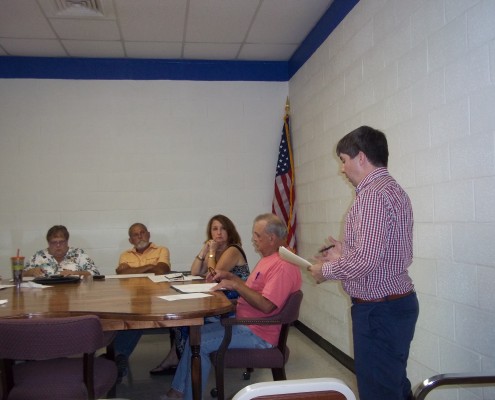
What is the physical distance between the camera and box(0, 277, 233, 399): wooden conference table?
215 centimetres

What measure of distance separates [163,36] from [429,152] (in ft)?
10.2

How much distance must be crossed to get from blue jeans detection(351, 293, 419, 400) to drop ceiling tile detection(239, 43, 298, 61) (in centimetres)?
390

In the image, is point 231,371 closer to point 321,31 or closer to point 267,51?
point 321,31

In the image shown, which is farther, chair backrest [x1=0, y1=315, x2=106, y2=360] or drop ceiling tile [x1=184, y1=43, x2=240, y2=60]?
drop ceiling tile [x1=184, y1=43, x2=240, y2=60]

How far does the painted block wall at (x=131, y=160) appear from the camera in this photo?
5.21 metres

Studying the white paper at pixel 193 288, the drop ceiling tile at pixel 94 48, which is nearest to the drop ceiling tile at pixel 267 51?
the drop ceiling tile at pixel 94 48

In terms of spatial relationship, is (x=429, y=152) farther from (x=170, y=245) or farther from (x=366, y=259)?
(x=170, y=245)

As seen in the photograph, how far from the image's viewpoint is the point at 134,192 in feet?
17.6

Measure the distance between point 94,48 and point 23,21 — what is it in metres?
0.82

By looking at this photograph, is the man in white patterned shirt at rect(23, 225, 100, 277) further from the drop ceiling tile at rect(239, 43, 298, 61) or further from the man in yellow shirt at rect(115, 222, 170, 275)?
the drop ceiling tile at rect(239, 43, 298, 61)

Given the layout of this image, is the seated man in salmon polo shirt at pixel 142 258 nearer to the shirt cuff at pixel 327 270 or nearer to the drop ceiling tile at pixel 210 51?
the drop ceiling tile at pixel 210 51

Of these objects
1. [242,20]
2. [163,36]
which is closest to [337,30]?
[242,20]

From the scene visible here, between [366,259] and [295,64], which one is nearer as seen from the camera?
[366,259]

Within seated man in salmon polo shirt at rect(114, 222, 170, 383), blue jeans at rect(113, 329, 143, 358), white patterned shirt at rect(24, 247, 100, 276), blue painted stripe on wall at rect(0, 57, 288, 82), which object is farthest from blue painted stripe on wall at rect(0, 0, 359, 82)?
blue jeans at rect(113, 329, 143, 358)
